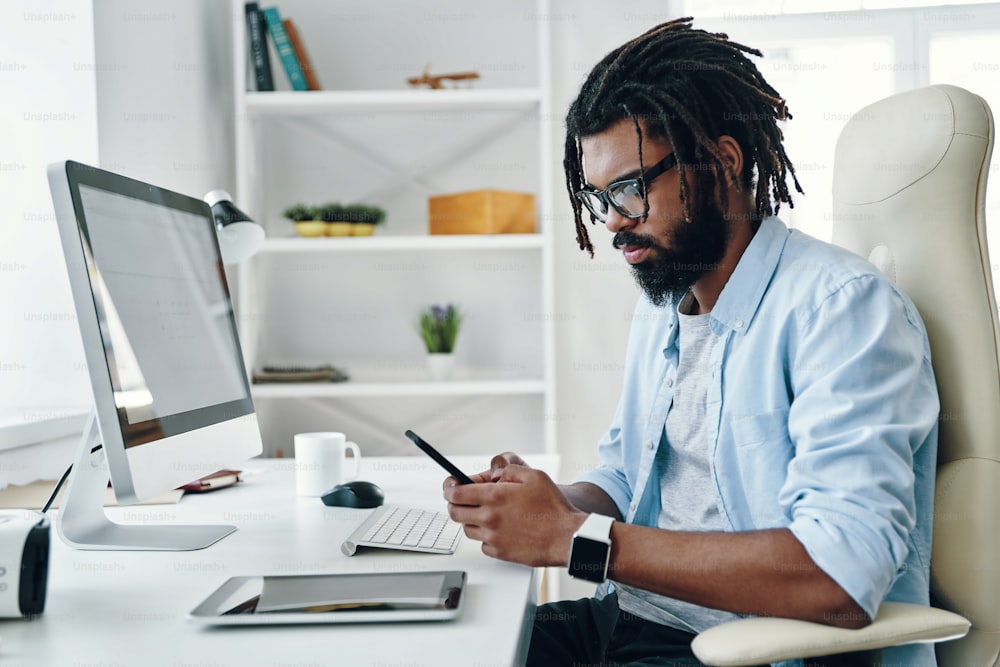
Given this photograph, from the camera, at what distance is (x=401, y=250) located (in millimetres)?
2689

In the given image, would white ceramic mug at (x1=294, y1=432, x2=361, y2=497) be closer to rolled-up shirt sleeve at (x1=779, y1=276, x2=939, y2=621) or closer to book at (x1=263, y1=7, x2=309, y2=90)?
rolled-up shirt sleeve at (x1=779, y1=276, x2=939, y2=621)

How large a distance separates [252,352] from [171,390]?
1436mm

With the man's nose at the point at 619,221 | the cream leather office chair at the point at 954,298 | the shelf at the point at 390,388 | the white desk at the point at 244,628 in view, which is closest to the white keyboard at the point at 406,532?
the white desk at the point at 244,628

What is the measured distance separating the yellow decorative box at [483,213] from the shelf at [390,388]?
17.8 inches

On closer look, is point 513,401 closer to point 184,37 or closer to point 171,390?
point 184,37

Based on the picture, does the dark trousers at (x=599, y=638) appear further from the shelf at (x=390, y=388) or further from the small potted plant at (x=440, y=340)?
the small potted plant at (x=440, y=340)

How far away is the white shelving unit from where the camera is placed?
8.84ft

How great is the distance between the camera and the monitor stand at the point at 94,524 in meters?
1.08

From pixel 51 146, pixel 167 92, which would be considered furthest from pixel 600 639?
pixel 167 92

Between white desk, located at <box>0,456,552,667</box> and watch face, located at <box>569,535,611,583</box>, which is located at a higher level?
watch face, located at <box>569,535,611,583</box>

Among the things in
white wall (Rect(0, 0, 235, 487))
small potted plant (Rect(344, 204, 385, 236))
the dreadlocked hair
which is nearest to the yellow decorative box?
small potted plant (Rect(344, 204, 385, 236))

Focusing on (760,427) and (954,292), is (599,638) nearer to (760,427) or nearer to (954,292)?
(760,427)

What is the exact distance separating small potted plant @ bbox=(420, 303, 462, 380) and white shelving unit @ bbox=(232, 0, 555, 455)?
0.13 meters

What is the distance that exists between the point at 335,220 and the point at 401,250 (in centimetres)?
27
